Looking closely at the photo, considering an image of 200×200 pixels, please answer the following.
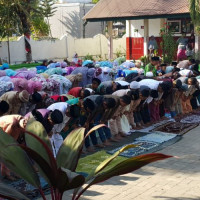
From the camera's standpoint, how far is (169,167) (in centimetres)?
662

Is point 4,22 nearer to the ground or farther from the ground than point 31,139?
farther from the ground

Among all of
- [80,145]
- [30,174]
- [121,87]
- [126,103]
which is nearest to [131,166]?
[80,145]

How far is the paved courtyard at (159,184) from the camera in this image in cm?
545

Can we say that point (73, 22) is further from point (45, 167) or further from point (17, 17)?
point (45, 167)

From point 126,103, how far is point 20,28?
603 inches

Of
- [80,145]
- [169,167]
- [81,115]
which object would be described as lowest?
[169,167]

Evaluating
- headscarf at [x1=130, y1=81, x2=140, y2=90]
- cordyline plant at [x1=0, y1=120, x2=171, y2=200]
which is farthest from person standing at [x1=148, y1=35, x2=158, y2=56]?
cordyline plant at [x1=0, y1=120, x2=171, y2=200]

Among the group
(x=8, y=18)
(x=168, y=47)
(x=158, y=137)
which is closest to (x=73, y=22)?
(x=8, y=18)

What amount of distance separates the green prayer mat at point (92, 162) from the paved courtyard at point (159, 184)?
1.41 feet

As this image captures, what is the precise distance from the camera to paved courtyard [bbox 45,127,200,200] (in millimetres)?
5449

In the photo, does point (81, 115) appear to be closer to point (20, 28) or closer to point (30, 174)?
point (30, 174)

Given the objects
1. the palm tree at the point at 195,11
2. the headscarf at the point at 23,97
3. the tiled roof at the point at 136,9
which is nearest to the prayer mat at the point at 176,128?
the headscarf at the point at 23,97

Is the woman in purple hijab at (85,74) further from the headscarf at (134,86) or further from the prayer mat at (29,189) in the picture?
the prayer mat at (29,189)

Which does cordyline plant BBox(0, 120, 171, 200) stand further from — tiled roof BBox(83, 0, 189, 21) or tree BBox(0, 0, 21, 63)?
tree BBox(0, 0, 21, 63)
